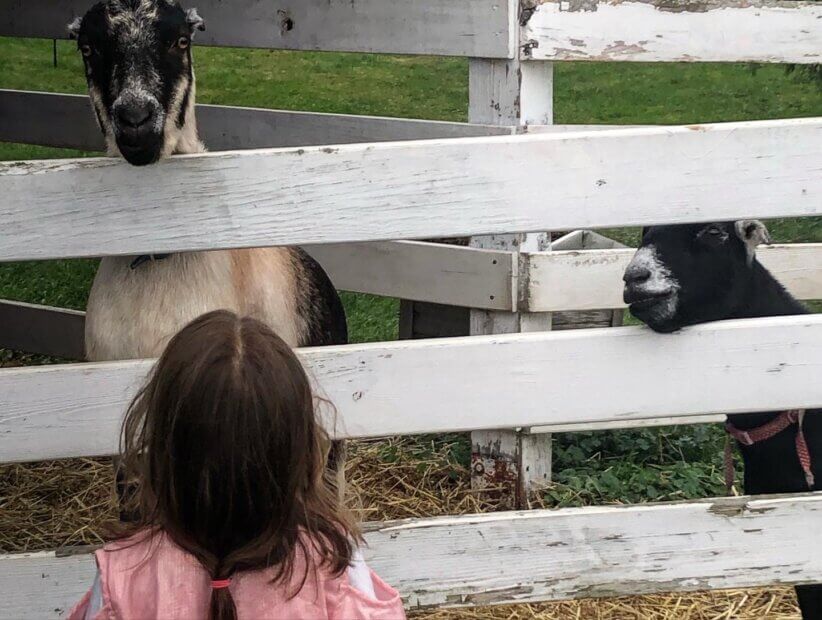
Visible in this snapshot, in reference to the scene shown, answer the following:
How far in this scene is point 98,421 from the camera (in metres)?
3.06

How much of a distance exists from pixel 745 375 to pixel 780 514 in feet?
1.50

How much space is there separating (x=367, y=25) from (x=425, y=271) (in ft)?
3.67

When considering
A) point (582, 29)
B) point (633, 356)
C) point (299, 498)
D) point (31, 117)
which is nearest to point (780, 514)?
point (633, 356)

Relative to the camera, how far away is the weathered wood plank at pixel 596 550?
128 inches

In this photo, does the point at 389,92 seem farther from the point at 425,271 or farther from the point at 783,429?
the point at 783,429

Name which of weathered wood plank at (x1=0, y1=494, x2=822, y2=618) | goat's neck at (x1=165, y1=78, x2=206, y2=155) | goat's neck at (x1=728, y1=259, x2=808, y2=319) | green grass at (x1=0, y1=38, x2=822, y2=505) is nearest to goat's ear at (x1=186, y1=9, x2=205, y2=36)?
goat's neck at (x1=165, y1=78, x2=206, y2=155)

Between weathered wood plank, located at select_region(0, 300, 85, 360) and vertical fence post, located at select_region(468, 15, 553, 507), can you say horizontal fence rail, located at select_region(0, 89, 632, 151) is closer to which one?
vertical fence post, located at select_region(468, 15, 553, 507)

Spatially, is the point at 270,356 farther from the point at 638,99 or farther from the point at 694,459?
the point at 638,99

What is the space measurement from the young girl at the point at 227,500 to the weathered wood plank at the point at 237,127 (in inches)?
113

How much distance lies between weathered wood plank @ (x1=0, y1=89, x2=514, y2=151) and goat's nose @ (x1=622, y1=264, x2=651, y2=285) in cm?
129

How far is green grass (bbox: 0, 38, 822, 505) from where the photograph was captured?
8.88 meters

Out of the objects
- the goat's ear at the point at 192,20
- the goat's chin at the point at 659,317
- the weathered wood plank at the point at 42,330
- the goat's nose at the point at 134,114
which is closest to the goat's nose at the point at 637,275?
the goat's chin at the point at 659,317

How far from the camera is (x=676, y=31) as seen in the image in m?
4.59

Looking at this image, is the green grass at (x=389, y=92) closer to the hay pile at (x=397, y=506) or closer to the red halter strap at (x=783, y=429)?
the hay pile at (x=397, y=506)
